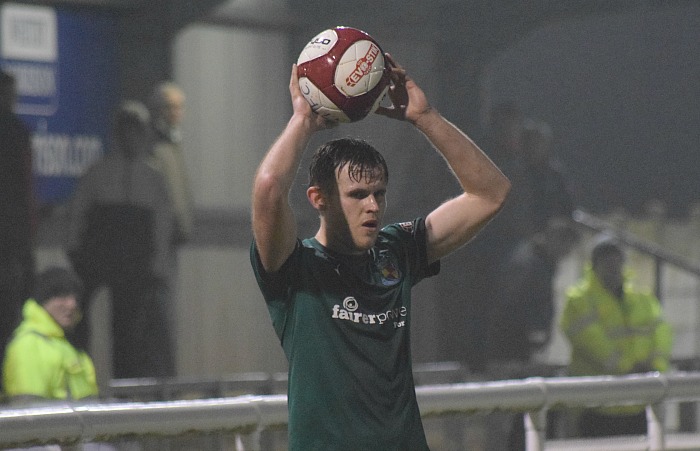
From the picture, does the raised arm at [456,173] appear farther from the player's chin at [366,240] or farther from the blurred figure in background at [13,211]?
the blurred figure in background at [13,211]

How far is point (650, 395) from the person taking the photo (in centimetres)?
460

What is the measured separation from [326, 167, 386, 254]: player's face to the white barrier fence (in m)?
0.77

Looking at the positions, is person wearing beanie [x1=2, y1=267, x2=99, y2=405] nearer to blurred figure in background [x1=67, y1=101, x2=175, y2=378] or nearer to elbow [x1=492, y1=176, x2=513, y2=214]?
blurred figure in background [x1=67, y1=101, x2=175, y2=378]

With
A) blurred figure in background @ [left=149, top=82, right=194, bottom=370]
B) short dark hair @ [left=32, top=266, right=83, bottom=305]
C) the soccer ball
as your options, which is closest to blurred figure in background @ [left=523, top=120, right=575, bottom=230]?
blurred figure in background @ [left=149, top=82, right=194, bottom=370]

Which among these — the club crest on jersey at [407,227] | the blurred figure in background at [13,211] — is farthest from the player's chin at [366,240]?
the blurred figure in background at [13,211]

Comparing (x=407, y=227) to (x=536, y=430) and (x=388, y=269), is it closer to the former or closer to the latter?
(x=388, y=269)

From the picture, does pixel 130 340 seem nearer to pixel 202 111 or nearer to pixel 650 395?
pixel 202 111

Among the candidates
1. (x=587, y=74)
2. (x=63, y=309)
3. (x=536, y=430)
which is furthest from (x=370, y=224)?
(x=587, y=74)

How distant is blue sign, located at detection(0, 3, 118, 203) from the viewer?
24.6ft

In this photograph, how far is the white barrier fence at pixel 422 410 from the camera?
3291 mm

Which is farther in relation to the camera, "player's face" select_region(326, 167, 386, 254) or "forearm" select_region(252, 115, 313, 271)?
"player's face" select_region(326, 167, 386, 254)

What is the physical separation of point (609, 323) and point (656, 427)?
3547 millimetres

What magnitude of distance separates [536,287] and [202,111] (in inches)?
98.9

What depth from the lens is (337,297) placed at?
3002 mm
